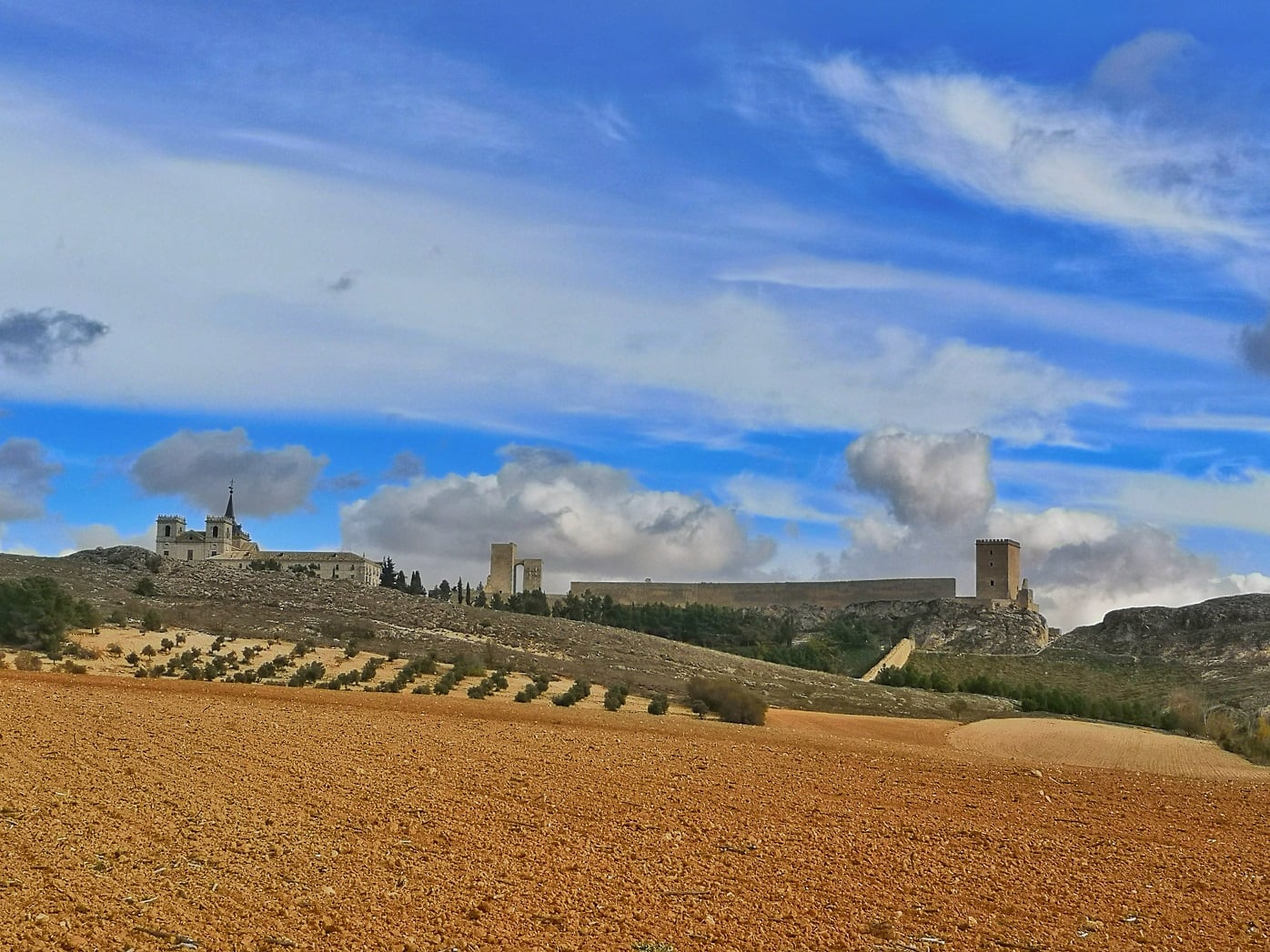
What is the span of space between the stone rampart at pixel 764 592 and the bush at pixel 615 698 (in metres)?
61.3

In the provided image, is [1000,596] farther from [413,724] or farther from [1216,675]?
[413,724]

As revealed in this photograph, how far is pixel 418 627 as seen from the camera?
44.9 m

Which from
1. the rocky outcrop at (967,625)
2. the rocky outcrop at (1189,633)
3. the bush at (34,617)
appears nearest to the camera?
the bush at (34,617)

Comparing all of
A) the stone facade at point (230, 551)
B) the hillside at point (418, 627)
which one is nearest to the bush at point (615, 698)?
the hillside at point (418, 627)

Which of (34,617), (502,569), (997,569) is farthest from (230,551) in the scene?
(34,617)

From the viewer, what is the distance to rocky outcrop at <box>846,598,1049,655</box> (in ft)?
254

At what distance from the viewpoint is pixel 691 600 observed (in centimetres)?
9425

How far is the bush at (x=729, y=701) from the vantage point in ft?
92.6

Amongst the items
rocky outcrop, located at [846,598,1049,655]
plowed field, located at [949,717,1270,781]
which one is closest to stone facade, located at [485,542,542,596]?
→ rocky outcrop, located at [846,598,1049,655]

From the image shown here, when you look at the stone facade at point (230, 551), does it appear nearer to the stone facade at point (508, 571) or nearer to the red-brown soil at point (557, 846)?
the stone facade at point (508, 571)

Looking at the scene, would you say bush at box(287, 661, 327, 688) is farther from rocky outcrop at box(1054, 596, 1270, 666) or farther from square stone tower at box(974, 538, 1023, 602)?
square stone tower at box(974, 538, 1023, 602)

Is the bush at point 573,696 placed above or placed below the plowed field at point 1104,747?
above

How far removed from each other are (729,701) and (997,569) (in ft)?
213

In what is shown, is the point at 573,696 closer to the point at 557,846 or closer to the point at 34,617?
the point at 34,617
